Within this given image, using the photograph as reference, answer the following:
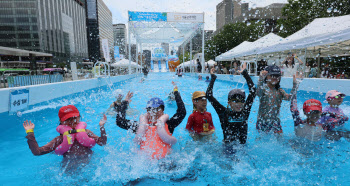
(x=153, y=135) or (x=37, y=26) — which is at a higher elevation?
(x=37, y=26)

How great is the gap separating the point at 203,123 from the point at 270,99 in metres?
1.13

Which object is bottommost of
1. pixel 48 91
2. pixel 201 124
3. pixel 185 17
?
pixel 201 124

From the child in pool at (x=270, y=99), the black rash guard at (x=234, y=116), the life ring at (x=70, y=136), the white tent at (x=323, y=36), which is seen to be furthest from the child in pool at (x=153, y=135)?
the white tent at (x=323, y=36)

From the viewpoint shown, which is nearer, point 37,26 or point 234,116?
point 234,116

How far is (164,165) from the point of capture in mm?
2576

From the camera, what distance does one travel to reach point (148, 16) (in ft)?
57.7

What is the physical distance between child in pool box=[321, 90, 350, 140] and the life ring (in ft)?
12.1

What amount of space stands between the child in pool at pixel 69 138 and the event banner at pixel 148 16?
1669 centimetres

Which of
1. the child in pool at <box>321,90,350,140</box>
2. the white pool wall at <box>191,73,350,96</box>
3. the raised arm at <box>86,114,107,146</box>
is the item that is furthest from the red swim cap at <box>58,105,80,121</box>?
the white pool wall at <box>191,73,350,96</box>

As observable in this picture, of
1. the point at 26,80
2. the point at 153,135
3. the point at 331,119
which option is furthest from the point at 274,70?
the point at 26,80

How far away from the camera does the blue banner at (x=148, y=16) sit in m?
17.4

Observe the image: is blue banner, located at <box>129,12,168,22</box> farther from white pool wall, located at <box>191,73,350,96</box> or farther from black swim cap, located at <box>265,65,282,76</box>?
black swim cap, located at <box>265,65,282,76</box>

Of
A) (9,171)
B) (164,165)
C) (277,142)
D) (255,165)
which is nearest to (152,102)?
(164,165)

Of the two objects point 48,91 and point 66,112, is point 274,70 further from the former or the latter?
point 48,91
